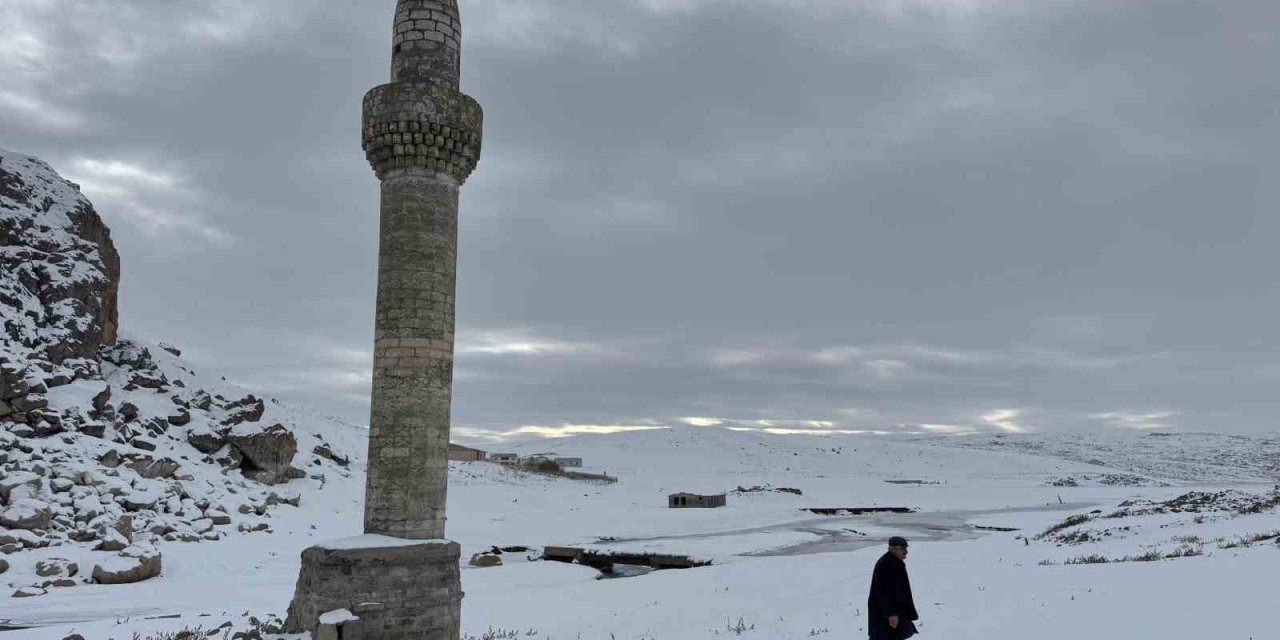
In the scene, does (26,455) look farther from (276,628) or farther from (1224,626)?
(1224,626)

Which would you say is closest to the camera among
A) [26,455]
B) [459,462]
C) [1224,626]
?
[1224,626]

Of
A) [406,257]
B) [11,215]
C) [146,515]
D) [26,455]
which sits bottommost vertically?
[146,515]

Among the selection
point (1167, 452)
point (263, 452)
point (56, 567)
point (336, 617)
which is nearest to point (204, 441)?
point (263, 452)

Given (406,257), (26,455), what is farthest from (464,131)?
(26,455)

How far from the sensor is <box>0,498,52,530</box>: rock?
22.6m

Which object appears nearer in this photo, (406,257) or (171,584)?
(406,257)

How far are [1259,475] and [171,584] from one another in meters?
109

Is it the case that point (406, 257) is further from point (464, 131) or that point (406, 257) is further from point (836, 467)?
point (836, 467)

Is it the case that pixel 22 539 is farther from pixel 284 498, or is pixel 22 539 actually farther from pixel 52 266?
pixel 52 266

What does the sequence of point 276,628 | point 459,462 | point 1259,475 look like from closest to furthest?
point 276,628 → point 459,462 → point 1259,475

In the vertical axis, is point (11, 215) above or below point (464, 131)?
above

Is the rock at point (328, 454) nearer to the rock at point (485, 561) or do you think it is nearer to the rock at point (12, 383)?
the rock at point (12, 383)

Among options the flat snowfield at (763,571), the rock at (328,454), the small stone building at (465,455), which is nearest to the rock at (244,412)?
the flat snowfield at (763,571)

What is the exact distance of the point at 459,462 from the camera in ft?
184
